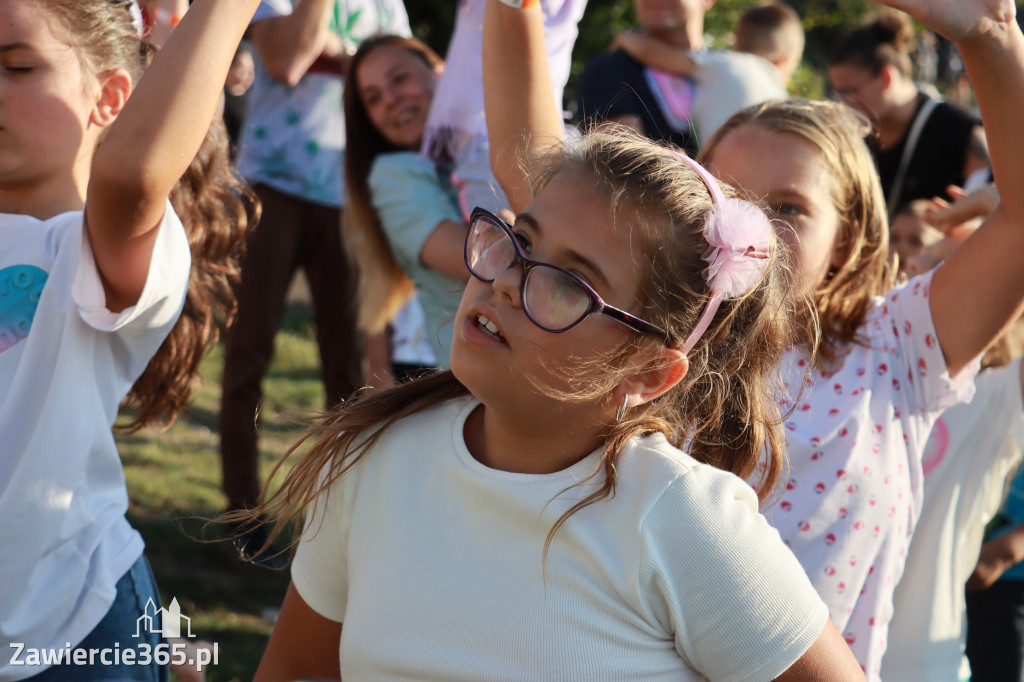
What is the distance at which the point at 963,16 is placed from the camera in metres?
1.61

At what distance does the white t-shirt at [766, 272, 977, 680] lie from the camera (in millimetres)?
1920

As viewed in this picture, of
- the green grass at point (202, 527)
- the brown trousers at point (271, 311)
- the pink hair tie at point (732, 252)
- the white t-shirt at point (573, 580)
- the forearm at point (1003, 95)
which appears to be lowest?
the green grass at point (202, 527)

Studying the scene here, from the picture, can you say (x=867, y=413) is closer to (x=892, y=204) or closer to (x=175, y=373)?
(x=175, y=373)

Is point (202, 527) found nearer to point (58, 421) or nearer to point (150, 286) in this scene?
point (58, 421)

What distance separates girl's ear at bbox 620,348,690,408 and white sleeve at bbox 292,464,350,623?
49cm

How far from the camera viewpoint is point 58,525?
178 centimetres

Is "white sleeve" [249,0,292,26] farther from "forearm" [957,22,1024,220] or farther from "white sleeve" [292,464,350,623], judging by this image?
"forearm" [957,22,1024,220]

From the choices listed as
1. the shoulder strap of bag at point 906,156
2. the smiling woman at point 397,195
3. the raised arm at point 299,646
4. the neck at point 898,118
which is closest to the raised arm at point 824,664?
the raised arm at point 299,646

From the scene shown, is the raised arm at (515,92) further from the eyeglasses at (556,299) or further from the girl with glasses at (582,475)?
the eyeglasses at (556,299)

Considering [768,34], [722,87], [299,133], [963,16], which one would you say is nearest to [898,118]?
[768,34]

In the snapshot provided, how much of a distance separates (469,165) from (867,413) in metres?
1.46

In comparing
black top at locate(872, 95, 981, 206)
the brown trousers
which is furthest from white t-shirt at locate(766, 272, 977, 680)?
black top at locate(872, 95, 981, 206)

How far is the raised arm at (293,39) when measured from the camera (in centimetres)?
378

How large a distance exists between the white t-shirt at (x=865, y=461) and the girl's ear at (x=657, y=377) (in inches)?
18.0
